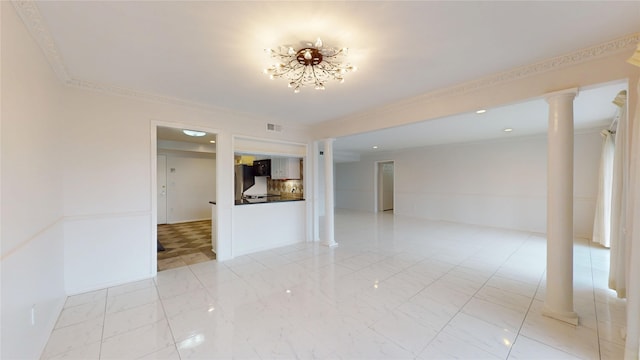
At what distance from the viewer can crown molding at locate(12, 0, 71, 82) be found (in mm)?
1553

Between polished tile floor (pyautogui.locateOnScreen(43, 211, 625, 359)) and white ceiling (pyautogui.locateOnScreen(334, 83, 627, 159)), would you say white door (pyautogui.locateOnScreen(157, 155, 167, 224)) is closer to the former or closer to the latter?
polished tile floor (pyautogui.locateOnScreen(43, 211, 625, 359))

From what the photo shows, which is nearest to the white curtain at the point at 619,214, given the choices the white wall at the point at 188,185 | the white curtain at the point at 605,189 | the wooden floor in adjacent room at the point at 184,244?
the white curtain at the point at 605,189

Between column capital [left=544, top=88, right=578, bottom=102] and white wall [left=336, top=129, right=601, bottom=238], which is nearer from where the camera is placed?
column capital [left=544, top=88, right=578, bottom=102]

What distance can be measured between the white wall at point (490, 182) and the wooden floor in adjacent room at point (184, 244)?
6478mm

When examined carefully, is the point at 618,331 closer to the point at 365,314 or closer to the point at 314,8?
the point at 365,314

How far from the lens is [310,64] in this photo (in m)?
2.24

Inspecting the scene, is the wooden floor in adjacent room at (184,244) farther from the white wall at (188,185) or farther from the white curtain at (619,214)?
the white curtain at (619,214)

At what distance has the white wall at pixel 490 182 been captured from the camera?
5.40 meters

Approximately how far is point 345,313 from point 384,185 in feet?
27.0

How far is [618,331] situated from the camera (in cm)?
210

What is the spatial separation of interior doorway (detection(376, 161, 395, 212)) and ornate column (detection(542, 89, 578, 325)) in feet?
24.0

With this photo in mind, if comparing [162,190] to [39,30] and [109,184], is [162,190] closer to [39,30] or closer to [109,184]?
[109,184]

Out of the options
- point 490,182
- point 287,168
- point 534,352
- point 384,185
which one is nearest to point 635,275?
point 534,352

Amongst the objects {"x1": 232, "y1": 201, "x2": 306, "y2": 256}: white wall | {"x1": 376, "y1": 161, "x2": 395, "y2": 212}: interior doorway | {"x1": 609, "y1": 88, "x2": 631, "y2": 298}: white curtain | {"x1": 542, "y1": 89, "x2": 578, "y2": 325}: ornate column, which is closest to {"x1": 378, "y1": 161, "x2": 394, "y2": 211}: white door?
{"x1": 376, "y1": 161, "x2": 395, "y2": 212}: interior doorway
